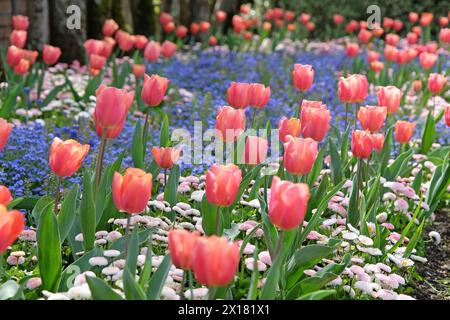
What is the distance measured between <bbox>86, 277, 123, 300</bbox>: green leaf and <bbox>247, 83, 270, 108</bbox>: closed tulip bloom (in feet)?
4.89

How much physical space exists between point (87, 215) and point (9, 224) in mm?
785

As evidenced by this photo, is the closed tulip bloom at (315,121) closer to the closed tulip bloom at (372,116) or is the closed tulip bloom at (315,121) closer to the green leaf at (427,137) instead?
the closed tulip bloom at (372,116)

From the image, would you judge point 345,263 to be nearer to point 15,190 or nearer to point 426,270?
point 426,270

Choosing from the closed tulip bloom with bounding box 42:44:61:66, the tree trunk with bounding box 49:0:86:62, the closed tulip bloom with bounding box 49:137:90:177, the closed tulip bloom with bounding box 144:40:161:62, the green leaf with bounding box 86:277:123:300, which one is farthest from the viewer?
the tree trunk with bounding box 49:0:86:62

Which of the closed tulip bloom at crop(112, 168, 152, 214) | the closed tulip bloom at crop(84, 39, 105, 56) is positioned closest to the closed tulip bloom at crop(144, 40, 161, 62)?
the closed tulip bloom at crop(84, 39, 105, 56)

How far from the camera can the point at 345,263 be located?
2467mm

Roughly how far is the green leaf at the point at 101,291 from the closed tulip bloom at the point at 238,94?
1459mm

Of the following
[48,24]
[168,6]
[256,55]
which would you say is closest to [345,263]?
[48,24]

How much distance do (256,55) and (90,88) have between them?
10.5 feet

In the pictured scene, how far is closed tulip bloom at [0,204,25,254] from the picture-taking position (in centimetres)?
182

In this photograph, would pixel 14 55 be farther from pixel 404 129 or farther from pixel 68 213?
pixel 404 129

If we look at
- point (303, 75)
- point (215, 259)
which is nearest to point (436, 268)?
point (303, 75)

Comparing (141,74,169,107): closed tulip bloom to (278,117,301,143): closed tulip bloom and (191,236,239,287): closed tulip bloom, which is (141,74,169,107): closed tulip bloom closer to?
(278,117,301,143): closed tulip bloom

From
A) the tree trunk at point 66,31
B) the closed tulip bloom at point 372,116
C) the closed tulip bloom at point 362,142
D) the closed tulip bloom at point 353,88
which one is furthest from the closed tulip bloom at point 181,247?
the tree trunk at point 66,31
